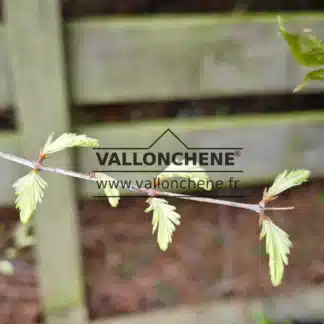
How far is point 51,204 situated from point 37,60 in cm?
29

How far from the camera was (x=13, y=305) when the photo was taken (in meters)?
1.09

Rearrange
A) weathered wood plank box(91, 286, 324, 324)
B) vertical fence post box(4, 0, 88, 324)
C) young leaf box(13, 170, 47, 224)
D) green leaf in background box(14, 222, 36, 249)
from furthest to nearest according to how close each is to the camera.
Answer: green leaf in background box(14, 222, 36, 249), weathered wood plank box(91, 286, 324, 324), vertical fence post box(4, 0, 88, 324), young leaf box(13, 170, 47, 224)

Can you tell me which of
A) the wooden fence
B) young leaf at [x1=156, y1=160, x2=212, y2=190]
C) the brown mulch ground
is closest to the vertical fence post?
the wooden fence

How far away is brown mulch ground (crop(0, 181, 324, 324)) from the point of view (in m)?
1.12

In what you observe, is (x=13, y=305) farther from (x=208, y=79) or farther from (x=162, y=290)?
(x=208, y=79)

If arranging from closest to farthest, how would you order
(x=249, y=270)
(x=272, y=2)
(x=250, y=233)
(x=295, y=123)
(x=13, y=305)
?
(x=295, y=123)
(x=13, y=305)
(x=249, y=270)
(x=250, y=233)
(x=272, y=2)

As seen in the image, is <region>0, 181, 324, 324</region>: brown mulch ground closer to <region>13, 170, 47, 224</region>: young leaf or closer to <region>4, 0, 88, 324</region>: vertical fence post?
<region>4, 0, 88, 324</region>: vertical fence post

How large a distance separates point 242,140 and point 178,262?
1.41ft

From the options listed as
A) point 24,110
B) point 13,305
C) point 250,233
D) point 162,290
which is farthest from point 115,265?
point 24,110

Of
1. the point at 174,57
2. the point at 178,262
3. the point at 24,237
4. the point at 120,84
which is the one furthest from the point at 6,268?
the point at 174,57

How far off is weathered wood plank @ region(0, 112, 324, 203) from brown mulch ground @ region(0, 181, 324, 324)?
1.02 ft

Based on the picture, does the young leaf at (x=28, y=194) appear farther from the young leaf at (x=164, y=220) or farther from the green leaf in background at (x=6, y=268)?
the green leaf in background at (x=6, y=268)

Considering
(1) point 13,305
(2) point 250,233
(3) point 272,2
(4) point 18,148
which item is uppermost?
(3) point 272,2

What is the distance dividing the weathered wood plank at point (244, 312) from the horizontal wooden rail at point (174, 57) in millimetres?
511
